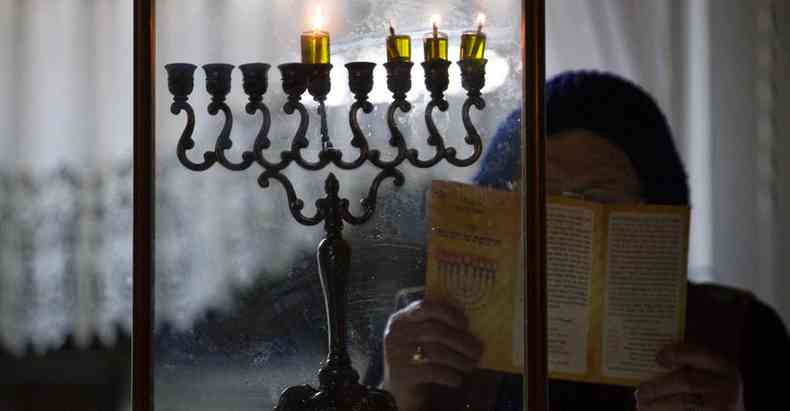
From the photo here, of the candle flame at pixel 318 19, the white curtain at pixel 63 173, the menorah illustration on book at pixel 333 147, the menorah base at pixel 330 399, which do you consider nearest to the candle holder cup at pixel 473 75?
the menorah illustration on book at pixel 333 147

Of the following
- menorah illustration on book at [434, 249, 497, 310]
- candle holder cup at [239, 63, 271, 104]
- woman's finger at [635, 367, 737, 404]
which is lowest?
woman's finger at [635, 367, 737, 404]

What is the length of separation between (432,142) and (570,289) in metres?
0.17

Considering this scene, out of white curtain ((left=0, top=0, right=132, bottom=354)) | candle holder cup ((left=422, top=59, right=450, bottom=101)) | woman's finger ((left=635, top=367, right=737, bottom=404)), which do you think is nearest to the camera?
candle holder cup ((left=422, top=59, right=450, bottom=101))

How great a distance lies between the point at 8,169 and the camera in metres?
0.96

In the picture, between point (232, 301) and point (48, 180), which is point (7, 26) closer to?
point (48, 180)

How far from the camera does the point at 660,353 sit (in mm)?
758

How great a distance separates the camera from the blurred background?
2.26 ft

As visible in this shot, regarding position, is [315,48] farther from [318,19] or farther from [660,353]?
[660,353]

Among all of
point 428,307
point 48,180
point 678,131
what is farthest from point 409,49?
point 48,180

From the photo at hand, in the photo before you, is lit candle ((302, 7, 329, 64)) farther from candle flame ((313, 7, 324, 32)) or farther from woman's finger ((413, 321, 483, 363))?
woman's finger ((413, 321, 483, 363))

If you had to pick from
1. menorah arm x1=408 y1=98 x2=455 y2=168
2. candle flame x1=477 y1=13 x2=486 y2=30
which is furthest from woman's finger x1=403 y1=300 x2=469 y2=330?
candle flame x1=477 y1=13 x2=486 y2=30

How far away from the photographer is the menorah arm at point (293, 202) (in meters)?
0.68

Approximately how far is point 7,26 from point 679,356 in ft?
2.35

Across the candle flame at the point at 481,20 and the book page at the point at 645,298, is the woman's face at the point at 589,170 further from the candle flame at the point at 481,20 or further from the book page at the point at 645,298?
the candle flame at the point at 481,20
